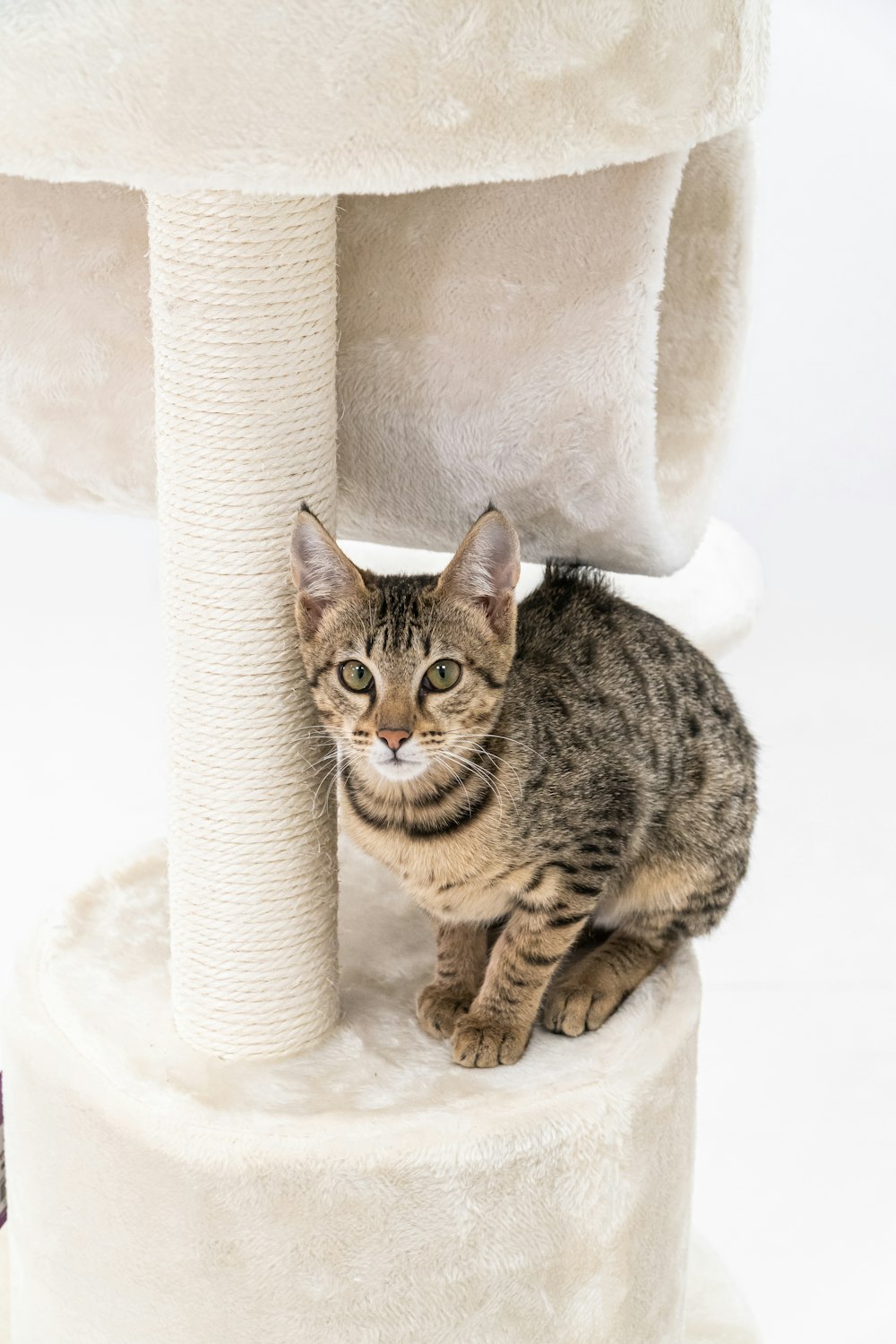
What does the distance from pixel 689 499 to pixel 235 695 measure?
52 centimetres

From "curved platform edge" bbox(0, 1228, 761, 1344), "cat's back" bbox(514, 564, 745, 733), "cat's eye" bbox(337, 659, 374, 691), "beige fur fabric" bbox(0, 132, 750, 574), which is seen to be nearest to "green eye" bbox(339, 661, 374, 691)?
"cat's eye" bbox(337, 659, 374, 691)

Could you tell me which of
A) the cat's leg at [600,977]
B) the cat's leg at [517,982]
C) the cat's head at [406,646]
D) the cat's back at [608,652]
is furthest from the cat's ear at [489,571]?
the cat's leg at [600,977]

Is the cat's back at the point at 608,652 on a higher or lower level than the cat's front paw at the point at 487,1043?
higher

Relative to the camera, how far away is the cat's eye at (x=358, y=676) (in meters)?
1.29

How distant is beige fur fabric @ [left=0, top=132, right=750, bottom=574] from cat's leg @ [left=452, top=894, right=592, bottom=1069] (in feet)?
1.24

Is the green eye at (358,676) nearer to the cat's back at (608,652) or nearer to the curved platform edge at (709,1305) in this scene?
the cat's back at (608,652)

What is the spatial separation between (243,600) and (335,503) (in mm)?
140

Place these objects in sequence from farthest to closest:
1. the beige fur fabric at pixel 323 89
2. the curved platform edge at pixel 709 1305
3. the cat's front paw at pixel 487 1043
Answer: the curved platform edge at pixel 709 1305
the cat's front paw at pixel 487 1043
the beige fur fabric at pixel 323 89

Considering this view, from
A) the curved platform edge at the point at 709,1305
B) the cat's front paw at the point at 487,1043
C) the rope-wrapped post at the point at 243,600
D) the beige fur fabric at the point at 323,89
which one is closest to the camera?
the beige fur fabric at the point at 323,89

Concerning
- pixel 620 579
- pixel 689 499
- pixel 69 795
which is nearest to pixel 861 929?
pixel 620 579

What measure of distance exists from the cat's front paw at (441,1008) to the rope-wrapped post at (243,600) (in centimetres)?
9

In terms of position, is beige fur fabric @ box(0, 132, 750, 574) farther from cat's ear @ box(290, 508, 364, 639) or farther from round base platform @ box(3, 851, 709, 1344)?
round base platform @ box(3, 851, 709, 1344)

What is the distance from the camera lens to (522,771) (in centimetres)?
137

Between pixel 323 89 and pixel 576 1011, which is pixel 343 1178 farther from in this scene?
pixel 323 89
